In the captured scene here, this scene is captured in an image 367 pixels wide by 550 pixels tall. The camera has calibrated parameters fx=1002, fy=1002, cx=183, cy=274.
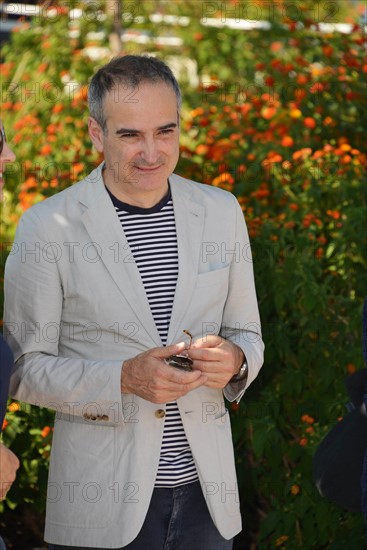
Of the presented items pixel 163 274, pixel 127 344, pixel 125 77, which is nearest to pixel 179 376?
pixel 127 344

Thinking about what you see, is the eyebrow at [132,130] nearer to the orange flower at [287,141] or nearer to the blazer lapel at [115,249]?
the blazer lapel at [115,249]

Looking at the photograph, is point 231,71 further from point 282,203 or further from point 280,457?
point 280,457

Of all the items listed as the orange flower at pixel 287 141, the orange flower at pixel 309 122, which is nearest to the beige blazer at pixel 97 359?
the orange flower at pixel 287 141

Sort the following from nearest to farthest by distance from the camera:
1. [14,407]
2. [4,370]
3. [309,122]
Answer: [4,370] < [14,407] < [309,122]

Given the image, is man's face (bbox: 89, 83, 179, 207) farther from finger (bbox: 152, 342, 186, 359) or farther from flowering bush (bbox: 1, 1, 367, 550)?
finger (bbox: 152, 342, 186, 359)

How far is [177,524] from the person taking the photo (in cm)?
277

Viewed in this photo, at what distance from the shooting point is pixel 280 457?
3865 millimetres

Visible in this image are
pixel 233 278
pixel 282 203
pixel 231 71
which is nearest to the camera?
pixel 233 278

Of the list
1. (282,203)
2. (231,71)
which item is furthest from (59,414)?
(231,71)

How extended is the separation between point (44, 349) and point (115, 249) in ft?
1.13

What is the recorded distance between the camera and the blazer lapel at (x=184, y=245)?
2.82m

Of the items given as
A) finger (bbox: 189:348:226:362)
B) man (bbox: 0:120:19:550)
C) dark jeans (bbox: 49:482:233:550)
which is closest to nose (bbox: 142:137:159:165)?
man (bbox: 0:120:19:550)

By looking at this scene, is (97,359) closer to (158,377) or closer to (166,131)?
(158,377)

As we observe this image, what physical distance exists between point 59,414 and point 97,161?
2942mm
